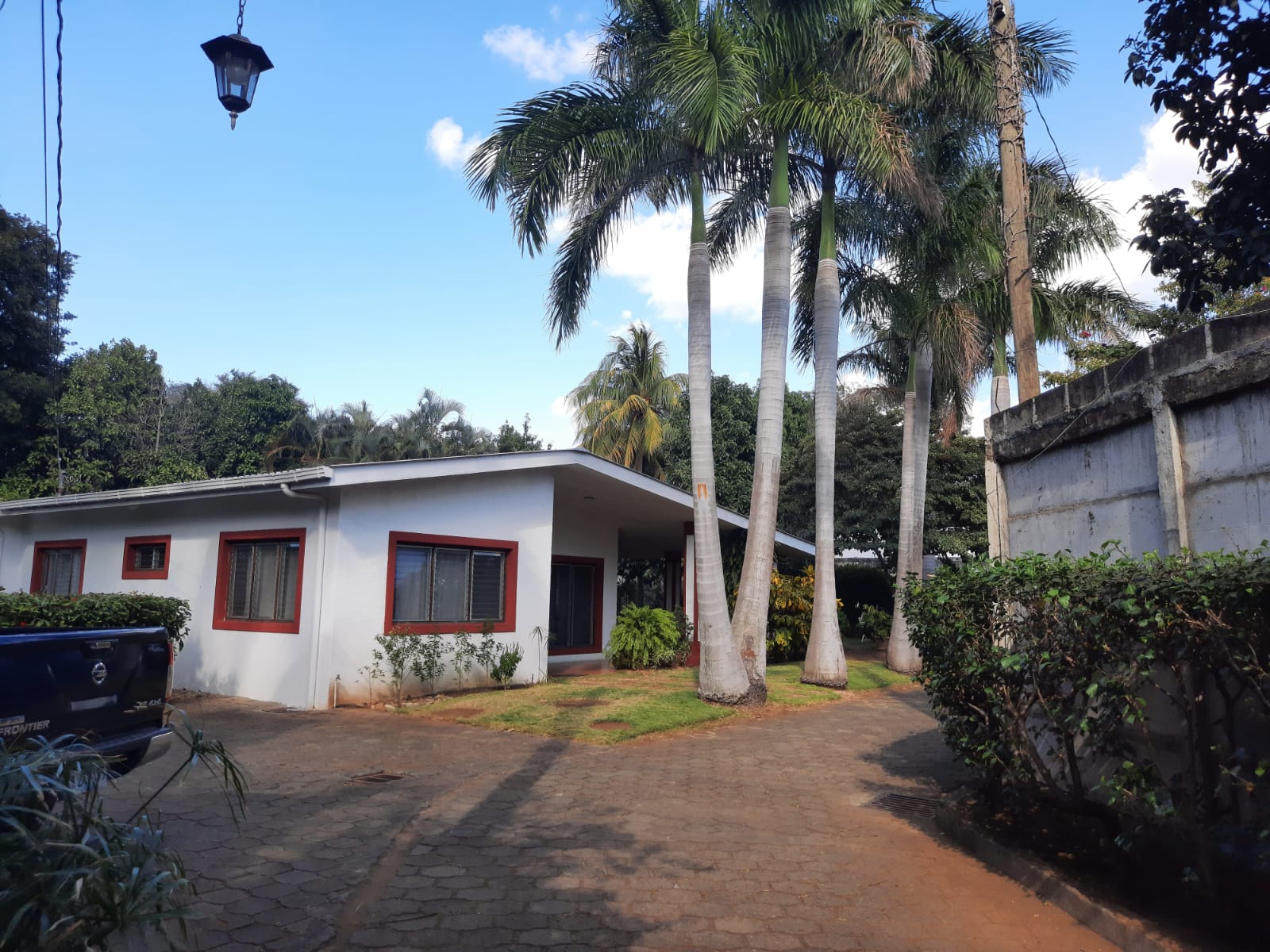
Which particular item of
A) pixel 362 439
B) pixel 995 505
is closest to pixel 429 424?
pixel 362 439

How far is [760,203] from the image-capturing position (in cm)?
1527

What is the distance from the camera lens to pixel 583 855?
573 cm

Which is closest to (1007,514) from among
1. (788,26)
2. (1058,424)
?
(1058,424)

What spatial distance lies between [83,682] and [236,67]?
178 inches

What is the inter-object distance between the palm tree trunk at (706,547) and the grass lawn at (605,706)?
0.35m

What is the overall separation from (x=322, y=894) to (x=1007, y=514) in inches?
235

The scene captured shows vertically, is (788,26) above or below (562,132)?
above

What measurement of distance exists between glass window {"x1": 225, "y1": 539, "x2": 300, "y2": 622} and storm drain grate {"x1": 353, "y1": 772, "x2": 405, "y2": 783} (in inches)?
200

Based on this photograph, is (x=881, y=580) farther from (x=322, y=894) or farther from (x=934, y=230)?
(x=322, y=894)

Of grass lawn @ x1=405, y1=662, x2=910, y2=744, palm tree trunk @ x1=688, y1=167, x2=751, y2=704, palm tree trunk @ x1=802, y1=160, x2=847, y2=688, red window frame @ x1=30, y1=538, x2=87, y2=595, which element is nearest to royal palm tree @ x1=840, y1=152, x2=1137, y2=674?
palm tree trunk @ x1=802, y1=160, x2=847, y2=688

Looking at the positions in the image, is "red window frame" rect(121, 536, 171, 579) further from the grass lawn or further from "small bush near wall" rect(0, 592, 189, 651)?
the grass lawn

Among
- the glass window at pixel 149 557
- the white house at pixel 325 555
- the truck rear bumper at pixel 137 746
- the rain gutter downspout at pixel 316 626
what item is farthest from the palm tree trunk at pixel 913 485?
the truck rear bumper at pixel 137 746

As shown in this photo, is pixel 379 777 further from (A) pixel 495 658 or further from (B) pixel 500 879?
(A) pixel 495 658

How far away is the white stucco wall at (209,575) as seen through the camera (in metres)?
12.1
